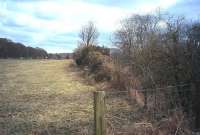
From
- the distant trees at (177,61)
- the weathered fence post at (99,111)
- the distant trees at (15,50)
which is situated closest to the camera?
the weathered fence post at (99,111)

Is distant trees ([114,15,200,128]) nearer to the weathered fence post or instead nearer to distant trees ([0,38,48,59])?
the weathered fence post

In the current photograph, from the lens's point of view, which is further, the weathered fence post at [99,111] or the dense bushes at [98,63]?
the dense bushes at [98,63]

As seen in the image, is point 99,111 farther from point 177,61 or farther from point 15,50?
point 15,50

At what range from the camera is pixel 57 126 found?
13.9m

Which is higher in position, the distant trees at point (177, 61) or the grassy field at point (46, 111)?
the distant trees at point (177, 61)

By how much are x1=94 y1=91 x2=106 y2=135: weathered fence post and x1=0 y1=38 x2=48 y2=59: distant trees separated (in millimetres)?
80505

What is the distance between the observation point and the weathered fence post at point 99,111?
7.48m

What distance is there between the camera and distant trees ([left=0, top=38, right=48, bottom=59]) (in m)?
87.4

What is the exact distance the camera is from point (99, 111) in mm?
7527

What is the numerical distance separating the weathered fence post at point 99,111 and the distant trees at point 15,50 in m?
80.5

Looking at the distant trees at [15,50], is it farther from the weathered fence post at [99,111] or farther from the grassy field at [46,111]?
the weathered fence post at [99,111]

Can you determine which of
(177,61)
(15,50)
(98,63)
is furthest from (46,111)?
(15,50)

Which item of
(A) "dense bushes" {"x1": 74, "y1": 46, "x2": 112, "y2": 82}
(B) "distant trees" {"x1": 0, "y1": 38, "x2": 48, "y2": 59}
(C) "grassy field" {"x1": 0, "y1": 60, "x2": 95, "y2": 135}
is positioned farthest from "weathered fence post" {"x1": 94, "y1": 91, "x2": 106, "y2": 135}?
(B) "distant trees" {"x1": 0, "y1": 38, "x2": 48, "y2": 59}

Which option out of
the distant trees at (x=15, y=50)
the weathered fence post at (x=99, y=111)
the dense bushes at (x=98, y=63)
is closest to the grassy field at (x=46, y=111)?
the dense bushes at (x=98, y=63)
